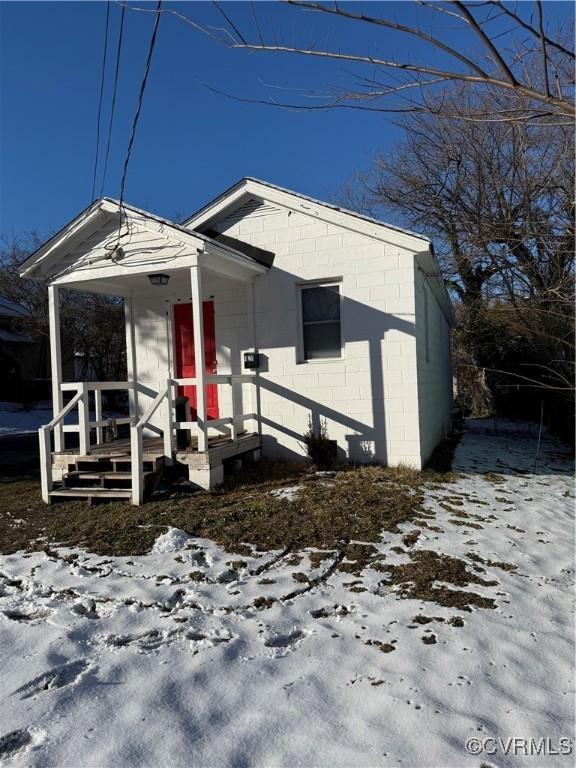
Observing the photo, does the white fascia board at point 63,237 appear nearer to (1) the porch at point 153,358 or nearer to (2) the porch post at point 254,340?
(1) the porch at point 153,358

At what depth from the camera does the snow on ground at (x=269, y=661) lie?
2289 mm

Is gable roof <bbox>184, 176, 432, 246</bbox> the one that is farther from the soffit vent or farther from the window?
the window

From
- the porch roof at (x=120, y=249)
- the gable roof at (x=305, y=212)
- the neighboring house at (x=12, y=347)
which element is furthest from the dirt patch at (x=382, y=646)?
the neighboring house at (x=12, y=347)

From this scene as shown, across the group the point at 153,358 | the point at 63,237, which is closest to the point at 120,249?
the point at 63,237

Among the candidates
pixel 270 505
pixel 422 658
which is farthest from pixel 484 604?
pixel 270 505

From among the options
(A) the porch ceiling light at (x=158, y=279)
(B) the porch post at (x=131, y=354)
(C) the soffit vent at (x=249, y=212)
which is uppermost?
(C) the soffit vent at (x=249, y=212)

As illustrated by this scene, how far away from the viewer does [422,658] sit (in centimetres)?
294

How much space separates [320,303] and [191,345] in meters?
2.29

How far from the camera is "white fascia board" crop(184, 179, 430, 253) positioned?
761 cm

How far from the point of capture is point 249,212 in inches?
345

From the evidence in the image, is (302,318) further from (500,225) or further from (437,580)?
(437,580)

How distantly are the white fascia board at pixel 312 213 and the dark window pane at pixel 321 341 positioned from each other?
150cm

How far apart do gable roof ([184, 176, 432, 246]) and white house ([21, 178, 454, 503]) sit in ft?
0.07

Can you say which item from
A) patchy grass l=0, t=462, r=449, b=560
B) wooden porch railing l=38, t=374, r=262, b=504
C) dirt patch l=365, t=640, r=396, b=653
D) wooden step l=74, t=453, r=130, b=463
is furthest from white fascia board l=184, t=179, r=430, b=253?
dirt patch l=365, t=640, r=396, b=653
